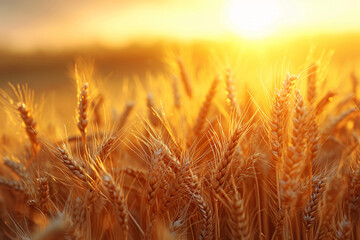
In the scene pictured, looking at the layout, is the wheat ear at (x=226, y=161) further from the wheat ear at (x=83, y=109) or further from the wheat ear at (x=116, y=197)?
the wheat ear at (x=83, y=109)

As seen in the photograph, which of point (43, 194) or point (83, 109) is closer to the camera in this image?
point (43, 194)

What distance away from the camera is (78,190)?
1.91 m

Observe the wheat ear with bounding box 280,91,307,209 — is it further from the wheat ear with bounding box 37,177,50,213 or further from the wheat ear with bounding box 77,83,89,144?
the wheat ear with bounding box 37,177,50,213

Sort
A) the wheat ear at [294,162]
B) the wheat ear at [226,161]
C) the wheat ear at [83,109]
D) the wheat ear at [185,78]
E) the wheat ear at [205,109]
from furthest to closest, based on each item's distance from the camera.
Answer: the wheat ear at [185,78]
the wheat ear at [205,109]
the wheat ear at [83,109]
the wheat ear at [226,161]
the wheat ear at [294,162]

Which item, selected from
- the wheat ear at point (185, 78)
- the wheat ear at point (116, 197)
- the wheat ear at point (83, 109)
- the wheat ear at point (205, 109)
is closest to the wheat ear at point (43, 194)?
the wheat ear at point (83, 109)

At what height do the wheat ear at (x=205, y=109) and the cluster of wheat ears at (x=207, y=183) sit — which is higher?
the wheat ear at (x=205, y=109)

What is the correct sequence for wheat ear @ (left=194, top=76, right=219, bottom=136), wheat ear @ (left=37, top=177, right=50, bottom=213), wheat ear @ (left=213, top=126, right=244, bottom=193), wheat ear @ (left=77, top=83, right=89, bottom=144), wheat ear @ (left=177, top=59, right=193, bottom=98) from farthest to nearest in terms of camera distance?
wheat ear @ (left=177, top=59, right=193, bottom=98), wheat ear @ (left=194, top=76, right=219, bottom=136), wheat ear @ (left=77, top=83, right=89, bottom=144), wheat ear @ (left=37, top=177, right=50, bottom=213), wheat ear @ (left=213, top=126, right=244, bottom=193)

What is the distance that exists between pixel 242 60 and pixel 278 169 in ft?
4.29

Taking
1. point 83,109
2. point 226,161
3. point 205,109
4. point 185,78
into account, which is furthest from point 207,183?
point 185,78

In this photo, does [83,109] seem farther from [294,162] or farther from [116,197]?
[294,162]

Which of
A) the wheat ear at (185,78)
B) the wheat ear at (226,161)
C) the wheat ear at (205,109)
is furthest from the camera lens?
the wheat ear at (185,78)

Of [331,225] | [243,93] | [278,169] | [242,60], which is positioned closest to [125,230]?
[278,169]

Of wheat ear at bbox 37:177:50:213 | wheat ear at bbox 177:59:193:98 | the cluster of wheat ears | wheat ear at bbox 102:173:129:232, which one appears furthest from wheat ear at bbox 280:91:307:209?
wheat ear at bbox 177:59:193:98

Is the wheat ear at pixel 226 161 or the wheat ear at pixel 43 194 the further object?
the wheat ear at pixel 43 194
